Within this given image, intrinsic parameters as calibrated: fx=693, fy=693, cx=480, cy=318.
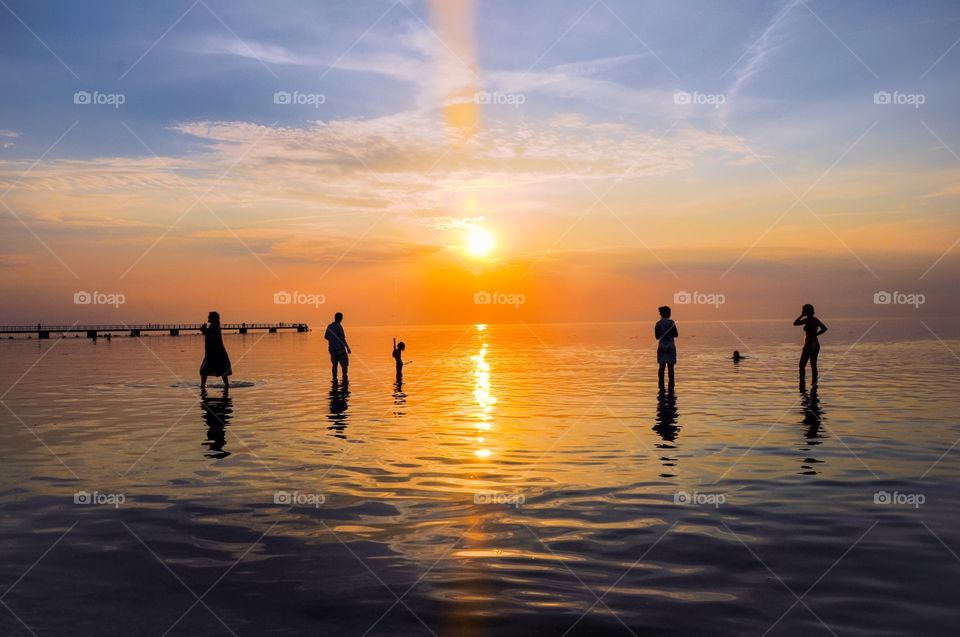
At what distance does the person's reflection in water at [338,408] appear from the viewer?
14606 mm

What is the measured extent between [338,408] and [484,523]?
11439 mm

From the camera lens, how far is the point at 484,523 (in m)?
7.64

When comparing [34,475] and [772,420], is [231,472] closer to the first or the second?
[34,475]

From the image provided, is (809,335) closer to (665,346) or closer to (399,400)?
(665,346)

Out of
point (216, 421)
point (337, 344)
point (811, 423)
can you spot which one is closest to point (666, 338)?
point (811, 423)

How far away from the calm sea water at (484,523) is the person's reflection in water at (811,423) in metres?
0.08

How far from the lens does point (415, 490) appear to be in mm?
9172

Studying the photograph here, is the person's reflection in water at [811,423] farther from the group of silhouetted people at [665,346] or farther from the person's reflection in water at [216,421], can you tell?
the person's reflection in water at [216,421]

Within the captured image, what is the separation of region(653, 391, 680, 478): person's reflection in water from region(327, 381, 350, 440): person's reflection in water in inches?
240

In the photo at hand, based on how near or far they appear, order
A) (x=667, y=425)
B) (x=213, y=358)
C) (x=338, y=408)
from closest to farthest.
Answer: (x=667, y=425) → (x=338, y=408) → (x=213, y=358)

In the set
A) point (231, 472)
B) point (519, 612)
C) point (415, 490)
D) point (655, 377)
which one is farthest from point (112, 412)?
point (655, 377)

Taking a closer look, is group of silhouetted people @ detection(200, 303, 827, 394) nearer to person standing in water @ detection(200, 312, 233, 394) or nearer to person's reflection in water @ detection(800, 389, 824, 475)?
person standing in water @ detection(200, 312, 233, 394)

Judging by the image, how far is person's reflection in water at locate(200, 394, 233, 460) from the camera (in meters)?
12.0

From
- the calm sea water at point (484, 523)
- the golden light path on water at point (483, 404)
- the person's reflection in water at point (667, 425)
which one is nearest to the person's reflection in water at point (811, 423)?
the calm sea water at point (484, 523)
